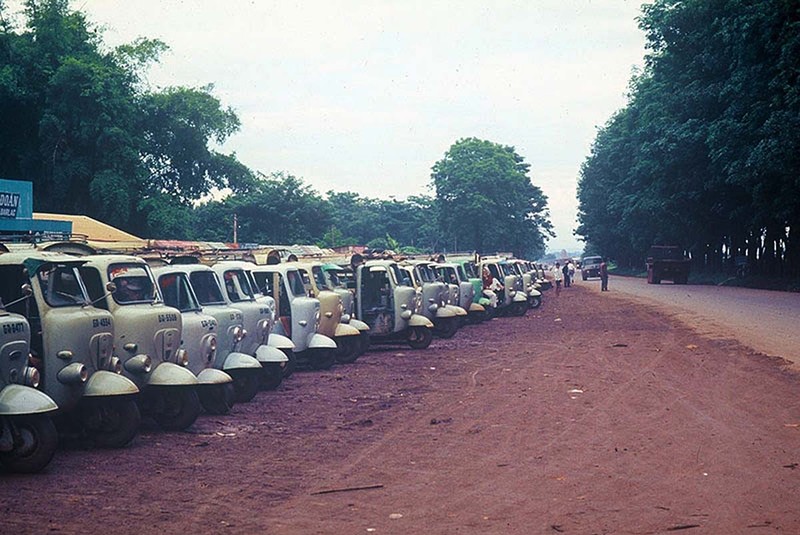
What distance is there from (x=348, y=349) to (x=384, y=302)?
240 centimetres

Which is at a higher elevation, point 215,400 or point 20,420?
A: point 20,420

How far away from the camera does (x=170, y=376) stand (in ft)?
35.6

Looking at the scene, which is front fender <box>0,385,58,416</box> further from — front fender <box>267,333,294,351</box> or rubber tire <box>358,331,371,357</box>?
rubber tire <box>358,331,371,357</box>

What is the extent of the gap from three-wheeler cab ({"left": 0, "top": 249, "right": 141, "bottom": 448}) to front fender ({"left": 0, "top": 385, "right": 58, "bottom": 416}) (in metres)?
0.89

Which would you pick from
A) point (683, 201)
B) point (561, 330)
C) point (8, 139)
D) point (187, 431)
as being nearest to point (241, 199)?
point (8, 139)

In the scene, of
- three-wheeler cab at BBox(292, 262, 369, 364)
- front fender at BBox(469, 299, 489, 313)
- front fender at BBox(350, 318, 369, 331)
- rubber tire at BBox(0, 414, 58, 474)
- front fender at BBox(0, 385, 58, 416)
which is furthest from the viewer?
front fender at BBox(469, 299, 489, 313)

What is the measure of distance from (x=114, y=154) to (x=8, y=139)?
20.1 ft

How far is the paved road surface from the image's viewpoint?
21750 millimetres

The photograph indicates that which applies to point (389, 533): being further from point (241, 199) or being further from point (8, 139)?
point (241, 199)

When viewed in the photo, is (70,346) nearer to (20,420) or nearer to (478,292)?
(20,420)

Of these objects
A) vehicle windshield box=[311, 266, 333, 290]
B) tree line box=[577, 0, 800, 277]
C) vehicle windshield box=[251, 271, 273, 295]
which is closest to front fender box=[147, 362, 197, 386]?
vehicle windshield box=[251, 271, 273, 295]

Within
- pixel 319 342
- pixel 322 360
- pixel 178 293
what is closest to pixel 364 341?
pixel 322 360

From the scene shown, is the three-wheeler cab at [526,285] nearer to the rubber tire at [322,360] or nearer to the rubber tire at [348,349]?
the rubber tire at [348,349]

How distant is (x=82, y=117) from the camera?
4284 centimetres
